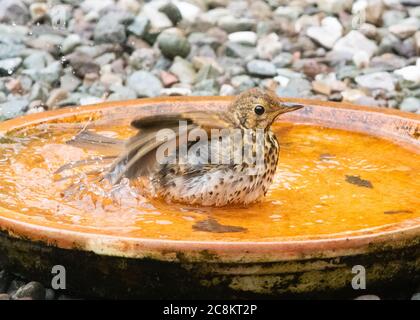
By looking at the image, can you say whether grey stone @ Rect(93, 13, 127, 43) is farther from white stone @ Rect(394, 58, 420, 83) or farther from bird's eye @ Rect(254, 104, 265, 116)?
bird's eye @ Rect(254, 104, 265, 116)

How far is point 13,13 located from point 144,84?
5.86 feet

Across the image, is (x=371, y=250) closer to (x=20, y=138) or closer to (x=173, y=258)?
(x=173, y=258)

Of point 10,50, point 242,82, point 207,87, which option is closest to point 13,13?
point 10,50

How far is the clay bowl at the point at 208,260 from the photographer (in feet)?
9.76

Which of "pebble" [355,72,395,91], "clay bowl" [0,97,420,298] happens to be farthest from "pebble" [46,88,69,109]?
"clay bowl" [0,97,420,298]

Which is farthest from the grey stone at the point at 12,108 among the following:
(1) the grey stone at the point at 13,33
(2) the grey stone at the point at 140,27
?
(2) the grey stone at the point at 140,27

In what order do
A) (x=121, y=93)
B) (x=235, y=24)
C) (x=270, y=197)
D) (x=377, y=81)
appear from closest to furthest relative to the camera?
(x=270, y=197) → (x=121, y=93) → (x=377, y=81) → (x=235, y=24)

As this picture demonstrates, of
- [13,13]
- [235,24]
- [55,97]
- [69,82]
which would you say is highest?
[13,13]

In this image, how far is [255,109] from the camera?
3670 mm

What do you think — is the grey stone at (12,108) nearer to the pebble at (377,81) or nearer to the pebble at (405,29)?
the pebble at (377,81)

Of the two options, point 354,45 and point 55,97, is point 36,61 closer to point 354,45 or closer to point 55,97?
point 55,97

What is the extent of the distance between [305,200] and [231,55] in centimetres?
406

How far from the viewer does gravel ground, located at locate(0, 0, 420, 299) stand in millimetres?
6891
